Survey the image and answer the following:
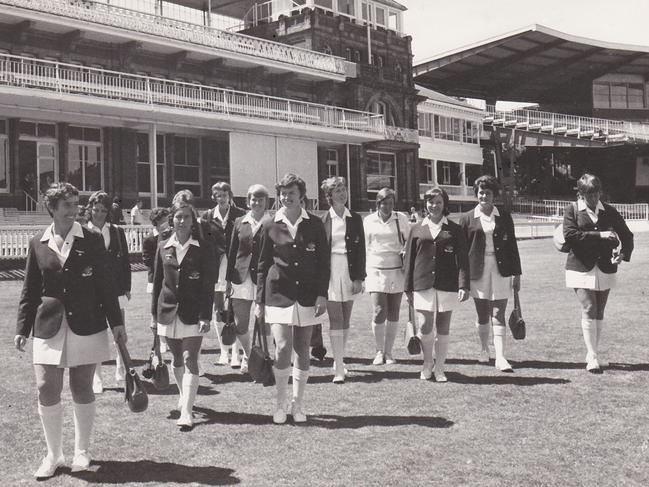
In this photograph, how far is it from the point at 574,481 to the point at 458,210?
4143cm

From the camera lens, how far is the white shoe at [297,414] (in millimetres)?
5620

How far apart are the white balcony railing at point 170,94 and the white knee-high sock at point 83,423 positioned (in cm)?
1933

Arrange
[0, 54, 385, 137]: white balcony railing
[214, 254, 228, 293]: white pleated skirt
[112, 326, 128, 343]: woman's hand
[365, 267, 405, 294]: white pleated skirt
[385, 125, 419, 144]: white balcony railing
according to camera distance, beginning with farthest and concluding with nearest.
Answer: [385, 125, 419, 144]: white balcony railing < [0, 54, 385, 137]: white balcony railing < [214, 254, 228, 293]: white pleated skirt < [365, 267, 405, 294]: white pleated skirt < [112, 326, 128, 343]: woman's hand

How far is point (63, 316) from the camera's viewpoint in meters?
4.57

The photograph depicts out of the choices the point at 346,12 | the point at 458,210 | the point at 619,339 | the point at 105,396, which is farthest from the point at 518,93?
the point at 105,396

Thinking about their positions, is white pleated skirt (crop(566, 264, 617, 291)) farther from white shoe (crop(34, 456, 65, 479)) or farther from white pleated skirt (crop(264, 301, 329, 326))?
white shoe (crop(34, 456, 65, 479))

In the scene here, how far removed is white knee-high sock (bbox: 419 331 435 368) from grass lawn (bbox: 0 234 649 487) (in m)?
0.27

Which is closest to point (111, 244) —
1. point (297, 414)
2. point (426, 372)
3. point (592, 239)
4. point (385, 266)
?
point (297, 414)

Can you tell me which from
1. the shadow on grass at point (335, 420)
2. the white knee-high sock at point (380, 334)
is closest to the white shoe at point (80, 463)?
the shadow on grass at point (335, 420)

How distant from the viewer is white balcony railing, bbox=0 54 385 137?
22875 mm

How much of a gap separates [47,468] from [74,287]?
1.12m

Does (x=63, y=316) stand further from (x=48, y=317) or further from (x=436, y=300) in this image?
(x=436, y=300)

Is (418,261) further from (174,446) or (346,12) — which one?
(346,12)

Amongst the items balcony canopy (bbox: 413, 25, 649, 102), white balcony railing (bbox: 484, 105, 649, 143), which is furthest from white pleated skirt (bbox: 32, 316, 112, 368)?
balcony canopy (bbox: 413, 25, 649, 102)
